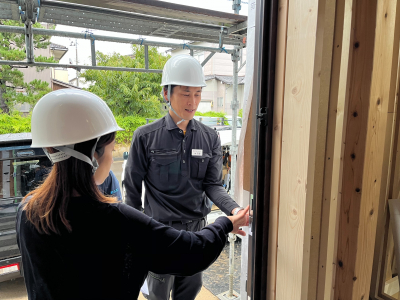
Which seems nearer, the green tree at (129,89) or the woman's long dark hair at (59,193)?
the woman's long dark hair at (59,193)

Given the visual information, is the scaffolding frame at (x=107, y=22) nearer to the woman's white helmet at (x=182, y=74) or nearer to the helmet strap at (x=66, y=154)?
the woman's white helmet at (x=182, y=74)

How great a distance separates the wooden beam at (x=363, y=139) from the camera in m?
1.37

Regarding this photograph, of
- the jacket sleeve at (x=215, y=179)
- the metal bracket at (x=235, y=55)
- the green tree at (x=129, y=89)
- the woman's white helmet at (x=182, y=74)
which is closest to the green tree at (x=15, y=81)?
the green tree at (x=129, y=89)

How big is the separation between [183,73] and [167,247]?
139 centimetres

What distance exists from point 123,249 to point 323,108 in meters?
1.02

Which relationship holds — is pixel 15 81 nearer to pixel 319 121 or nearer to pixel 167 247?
pixel 167 247

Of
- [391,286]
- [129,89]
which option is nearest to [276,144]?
[391,286]

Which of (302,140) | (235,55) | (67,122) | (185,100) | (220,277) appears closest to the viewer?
(67,122)

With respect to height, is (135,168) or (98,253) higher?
(135,168)

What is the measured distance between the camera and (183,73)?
7.02 ft

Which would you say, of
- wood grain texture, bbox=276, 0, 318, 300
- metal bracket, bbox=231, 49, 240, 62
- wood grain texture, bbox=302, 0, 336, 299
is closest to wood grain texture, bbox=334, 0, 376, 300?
wood grain texture, bbox=302, 0, 336, 299

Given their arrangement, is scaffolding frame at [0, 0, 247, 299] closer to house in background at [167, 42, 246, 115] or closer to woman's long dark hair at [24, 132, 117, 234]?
woman's long dark hair at [24, 132, 117, 234]

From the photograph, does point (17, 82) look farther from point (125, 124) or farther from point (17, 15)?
point (17, 15)

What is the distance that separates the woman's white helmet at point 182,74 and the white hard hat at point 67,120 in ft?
3.35
